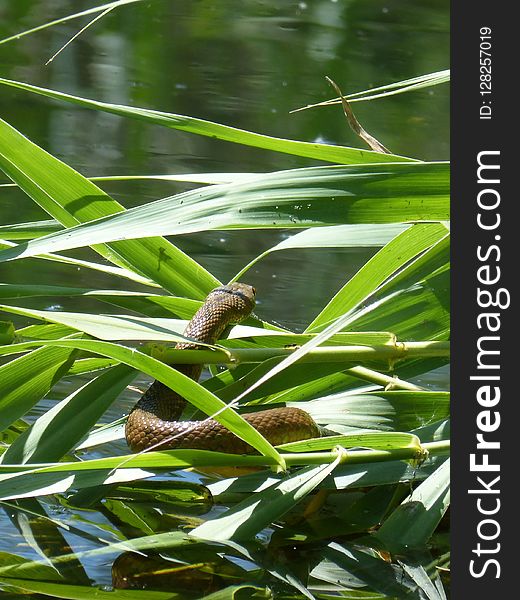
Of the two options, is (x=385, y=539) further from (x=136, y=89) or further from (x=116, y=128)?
(x=136, y=89)

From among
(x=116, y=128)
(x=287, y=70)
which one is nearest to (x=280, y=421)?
(x=116, y=128)

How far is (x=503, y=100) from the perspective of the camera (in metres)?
2.04

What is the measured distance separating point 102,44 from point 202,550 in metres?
6.53

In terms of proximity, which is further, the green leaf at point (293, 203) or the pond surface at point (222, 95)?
the pond surface at point (222, 95)

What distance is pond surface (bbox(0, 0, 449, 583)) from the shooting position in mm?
3896

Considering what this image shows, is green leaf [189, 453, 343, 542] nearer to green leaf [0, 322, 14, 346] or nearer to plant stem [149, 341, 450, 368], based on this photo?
plant stem [149, 341, 450, 368]

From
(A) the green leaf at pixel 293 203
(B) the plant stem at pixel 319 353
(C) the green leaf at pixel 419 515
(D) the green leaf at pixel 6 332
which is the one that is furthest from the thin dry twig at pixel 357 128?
(D) the green leaf at pixel 6 332

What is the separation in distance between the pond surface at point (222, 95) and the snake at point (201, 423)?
0.23 meters

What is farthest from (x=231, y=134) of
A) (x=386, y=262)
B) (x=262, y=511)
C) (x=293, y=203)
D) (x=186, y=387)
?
(x=262, y=511)

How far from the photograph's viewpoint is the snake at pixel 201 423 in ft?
7.46

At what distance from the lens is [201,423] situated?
2262mm

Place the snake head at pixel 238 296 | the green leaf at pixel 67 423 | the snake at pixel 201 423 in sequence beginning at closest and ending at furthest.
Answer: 1. the green leaf at pixel 67 423
2. the snake at pixel 201 423
3. the snake head at pixel 238 296

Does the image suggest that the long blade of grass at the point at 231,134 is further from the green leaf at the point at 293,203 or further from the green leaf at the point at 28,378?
the green leaf at the point at 28,378

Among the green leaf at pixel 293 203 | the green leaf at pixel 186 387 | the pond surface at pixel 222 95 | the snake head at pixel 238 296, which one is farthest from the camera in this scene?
the pond surface at pixel 222 95
